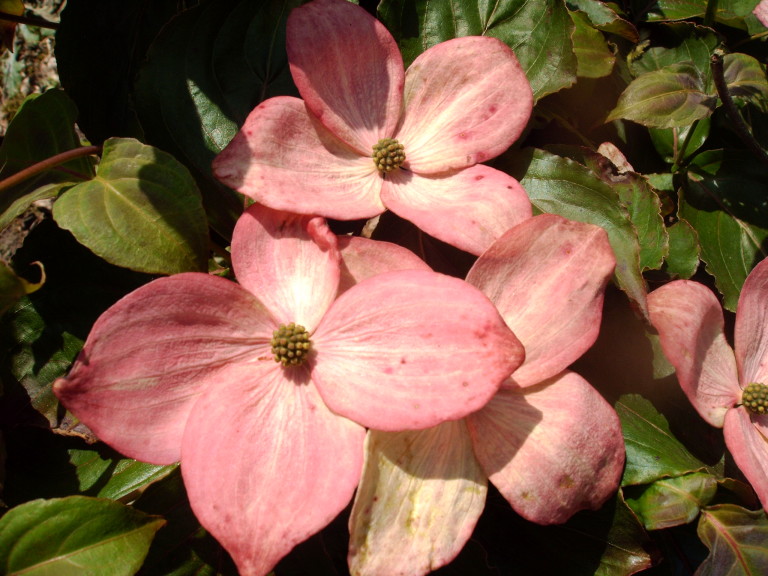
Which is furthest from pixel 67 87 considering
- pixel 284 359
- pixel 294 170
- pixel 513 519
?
pixel 513 519

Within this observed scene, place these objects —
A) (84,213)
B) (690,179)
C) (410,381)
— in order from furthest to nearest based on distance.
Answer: (690,179), (84,213), (410,381)

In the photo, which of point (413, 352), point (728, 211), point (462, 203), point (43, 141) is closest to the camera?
point (413, 352)

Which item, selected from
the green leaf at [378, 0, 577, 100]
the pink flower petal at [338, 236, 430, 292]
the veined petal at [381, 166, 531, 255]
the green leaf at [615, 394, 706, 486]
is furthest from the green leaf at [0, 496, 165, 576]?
the green leaf at [378, 0, 577, 100]

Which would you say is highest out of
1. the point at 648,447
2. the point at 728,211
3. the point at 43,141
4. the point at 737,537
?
the point at 43,141

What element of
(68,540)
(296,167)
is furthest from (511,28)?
(68,540)

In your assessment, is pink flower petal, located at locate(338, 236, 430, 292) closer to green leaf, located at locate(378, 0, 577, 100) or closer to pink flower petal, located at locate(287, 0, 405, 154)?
pink flower petal, located at locate(287, 0, 405, 154)

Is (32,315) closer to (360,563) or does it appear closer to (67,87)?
(67,87)

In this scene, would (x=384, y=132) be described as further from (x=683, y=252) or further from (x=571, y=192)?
(x=683, y=252)
